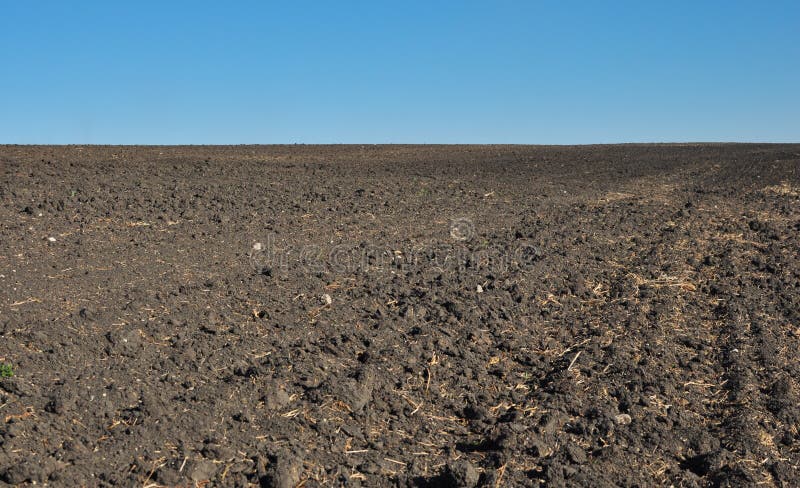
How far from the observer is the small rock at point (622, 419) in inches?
201

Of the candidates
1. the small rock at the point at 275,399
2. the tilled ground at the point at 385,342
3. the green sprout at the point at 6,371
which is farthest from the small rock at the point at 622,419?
the green sprout at the point at 6,371

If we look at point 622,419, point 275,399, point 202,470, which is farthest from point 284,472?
point 622,419

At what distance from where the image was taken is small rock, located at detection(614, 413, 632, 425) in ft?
16.8

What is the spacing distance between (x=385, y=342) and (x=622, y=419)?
1.82 m

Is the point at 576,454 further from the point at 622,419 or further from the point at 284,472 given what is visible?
the point at 284,472

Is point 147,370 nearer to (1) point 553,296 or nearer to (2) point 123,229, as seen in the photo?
(1) point 553,296

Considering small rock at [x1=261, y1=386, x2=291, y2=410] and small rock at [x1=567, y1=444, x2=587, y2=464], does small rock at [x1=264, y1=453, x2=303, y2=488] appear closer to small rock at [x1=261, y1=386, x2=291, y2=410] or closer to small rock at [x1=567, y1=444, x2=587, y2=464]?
small rock at [x1=261, y1=386, x2=291, y2=410]

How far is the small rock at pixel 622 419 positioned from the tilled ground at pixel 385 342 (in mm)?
14

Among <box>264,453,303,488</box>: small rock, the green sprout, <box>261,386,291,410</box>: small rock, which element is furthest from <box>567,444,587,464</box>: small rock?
the green sprout

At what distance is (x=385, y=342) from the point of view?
19.8 ft

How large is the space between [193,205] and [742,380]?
7.53 meters

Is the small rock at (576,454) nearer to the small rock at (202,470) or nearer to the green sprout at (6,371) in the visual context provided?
the small rock at (202,470)

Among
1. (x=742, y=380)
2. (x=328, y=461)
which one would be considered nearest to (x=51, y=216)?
(x=328, y=461)

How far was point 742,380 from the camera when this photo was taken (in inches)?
231
